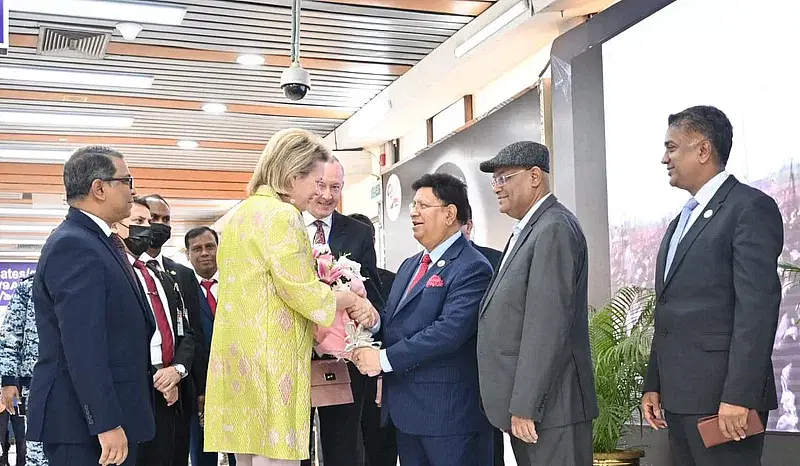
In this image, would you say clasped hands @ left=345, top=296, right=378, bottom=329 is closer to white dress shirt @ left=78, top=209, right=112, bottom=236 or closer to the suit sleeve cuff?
the suit sleeve cuff

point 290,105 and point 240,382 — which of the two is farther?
point 290,105

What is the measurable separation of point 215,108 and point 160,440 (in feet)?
18.7

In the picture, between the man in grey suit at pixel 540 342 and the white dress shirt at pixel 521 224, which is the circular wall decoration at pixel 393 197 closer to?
the white dress shirt at pixel 521 224

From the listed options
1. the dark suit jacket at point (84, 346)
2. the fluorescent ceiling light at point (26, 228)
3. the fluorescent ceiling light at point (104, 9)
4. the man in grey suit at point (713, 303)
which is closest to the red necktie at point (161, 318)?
the dark suit jacket at point (84, 346)

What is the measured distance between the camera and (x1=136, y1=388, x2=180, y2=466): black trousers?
3975 millimetres

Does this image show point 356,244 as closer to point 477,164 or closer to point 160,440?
point 160,440

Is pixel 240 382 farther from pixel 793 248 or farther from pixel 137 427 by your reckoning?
pixel 793 248

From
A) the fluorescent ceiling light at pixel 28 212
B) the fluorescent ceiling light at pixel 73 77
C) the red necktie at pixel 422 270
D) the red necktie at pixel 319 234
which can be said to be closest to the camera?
the red necktie at pixel 422 270

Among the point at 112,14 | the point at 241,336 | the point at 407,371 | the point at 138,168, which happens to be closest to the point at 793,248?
the point at 407,371

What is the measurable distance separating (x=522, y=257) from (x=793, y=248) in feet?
4.66

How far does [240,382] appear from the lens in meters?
3.02

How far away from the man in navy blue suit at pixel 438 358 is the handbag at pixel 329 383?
3.4 inches

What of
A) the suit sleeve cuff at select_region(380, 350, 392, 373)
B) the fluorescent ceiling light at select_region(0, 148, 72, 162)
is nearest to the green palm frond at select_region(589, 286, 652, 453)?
the suit sleeve cuff at select_region(380, 350, 392, 373)

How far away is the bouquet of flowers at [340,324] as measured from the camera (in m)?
3.29
